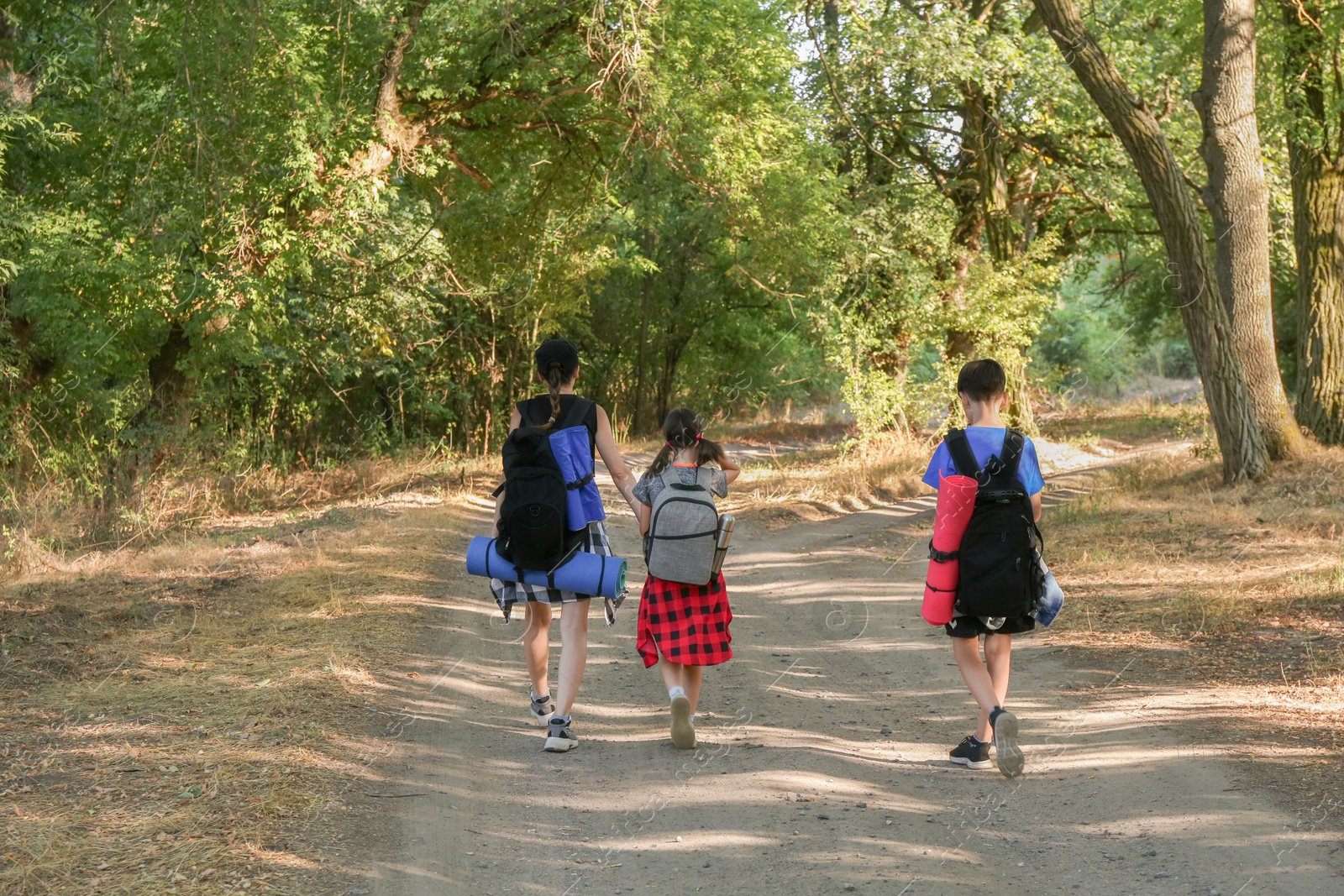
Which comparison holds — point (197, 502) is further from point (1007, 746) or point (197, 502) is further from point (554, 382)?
point (1007, 746)

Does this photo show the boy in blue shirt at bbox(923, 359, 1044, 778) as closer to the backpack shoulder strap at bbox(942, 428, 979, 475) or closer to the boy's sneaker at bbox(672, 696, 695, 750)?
the backpack shoulder strap at bbox(942, 428, 979, 475)

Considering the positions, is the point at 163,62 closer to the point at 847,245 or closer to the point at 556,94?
the point at 556,94

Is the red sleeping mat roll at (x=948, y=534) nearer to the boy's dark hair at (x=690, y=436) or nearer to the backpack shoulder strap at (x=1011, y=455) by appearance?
the backpack shoulder strap at (x=1011, y=455)

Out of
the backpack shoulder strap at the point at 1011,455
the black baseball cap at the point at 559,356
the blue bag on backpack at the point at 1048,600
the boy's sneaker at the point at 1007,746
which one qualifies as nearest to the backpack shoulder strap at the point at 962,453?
the backpack shoulder strap at the point at 1011,455

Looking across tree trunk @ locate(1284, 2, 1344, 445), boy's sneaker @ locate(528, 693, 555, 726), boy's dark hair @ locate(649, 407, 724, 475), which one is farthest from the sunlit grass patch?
boy's sneaker @ locate(528, 693, 555, 726)

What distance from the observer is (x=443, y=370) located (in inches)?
980

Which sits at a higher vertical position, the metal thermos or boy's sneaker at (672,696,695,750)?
the metal thermos

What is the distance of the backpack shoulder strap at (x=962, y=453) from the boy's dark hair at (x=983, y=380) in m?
0.19

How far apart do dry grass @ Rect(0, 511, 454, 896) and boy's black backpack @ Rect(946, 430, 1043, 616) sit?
2.84m

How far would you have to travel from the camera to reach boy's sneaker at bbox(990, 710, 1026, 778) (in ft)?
16.4

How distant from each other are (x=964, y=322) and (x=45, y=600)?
13.7 meters

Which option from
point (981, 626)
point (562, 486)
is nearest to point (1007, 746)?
point (981, 626)

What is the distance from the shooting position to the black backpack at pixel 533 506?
537 centimetres

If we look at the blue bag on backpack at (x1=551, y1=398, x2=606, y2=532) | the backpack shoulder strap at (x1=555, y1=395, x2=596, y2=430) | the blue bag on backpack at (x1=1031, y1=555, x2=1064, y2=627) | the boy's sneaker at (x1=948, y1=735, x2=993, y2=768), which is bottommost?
the boy's sneaker at (x1=948, y1=735, x2=993, y2=768)
